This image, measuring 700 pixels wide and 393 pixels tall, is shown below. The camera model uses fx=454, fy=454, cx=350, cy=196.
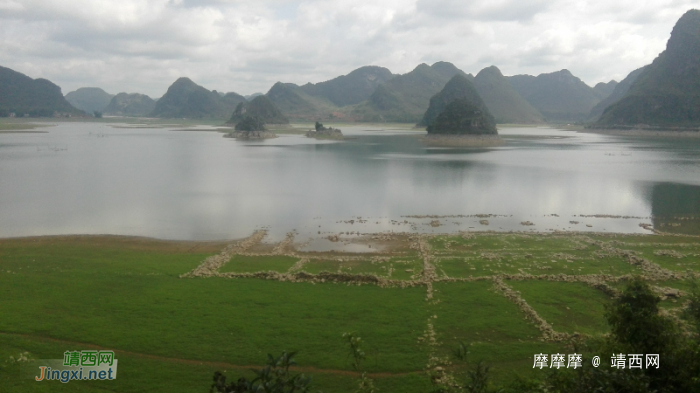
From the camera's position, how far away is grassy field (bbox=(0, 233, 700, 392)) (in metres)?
10.7

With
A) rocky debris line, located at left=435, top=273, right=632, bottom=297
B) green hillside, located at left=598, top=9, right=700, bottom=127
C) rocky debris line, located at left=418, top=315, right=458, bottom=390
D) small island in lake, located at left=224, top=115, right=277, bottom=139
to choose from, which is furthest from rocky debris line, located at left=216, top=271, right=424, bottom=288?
green hillside, located at left=598, top=9, right=700, bottom=127

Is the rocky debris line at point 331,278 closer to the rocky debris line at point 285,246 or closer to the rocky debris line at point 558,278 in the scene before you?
the rocky debris line at point 558,278

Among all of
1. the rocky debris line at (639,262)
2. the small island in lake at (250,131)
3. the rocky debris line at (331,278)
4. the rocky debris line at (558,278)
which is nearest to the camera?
the rocky debris line at (331,278)

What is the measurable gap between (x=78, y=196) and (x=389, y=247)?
2785 centimetres

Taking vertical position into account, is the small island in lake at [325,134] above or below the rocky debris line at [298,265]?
above

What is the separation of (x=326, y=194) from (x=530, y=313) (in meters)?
25.8

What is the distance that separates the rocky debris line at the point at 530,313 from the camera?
12133mm

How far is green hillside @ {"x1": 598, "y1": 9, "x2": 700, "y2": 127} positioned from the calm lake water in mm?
86673

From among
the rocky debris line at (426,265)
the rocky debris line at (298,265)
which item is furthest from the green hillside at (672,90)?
the rocky debris line at (298,265)

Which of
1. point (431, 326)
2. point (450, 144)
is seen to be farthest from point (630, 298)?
point (450, 144)

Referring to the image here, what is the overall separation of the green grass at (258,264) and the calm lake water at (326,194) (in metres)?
5.21

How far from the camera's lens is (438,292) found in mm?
15555

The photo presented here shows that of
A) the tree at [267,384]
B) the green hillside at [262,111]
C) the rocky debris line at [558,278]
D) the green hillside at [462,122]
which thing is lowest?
the rocky debris line at [558,278]

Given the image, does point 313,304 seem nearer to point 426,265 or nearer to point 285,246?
point 426,265
